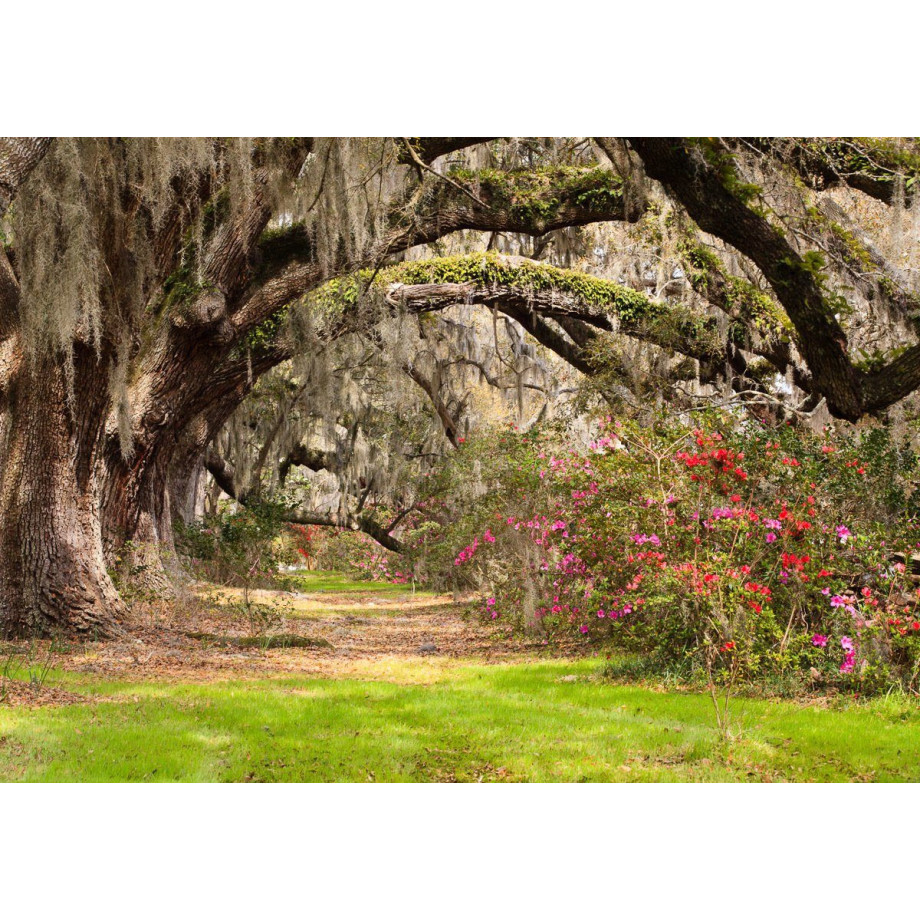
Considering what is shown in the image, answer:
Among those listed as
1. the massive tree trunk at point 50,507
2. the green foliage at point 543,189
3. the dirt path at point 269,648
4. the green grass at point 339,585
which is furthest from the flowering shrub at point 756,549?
the green grass at point 339,585

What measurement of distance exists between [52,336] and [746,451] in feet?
14.4

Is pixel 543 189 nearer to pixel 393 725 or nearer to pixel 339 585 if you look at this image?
pixel 393 725

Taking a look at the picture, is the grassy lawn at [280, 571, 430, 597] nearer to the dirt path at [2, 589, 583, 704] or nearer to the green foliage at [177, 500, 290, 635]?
the green foliage at [177, 500, 290, 635]

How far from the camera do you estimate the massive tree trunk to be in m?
6.31

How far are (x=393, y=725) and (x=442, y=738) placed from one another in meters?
0.30

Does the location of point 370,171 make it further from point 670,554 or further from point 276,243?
point 670,554

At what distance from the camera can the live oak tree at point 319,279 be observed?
5473 millimetres

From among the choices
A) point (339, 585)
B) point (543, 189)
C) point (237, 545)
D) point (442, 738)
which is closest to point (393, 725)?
point (442, 738)

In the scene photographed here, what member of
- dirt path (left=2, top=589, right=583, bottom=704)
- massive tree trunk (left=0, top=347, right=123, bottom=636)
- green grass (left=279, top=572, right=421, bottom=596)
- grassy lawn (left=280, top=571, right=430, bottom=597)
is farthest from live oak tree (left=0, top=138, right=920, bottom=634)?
grassy lawn (left=280, top=571, right=430, bottom=597)

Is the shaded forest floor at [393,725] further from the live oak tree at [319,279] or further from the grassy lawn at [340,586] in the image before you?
the grassy lawn at [340,586]

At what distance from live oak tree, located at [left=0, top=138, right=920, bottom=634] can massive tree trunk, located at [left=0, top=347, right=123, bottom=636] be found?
1 cm

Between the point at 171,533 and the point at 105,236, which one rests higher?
the point at 105,236

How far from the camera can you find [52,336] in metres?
5.95
